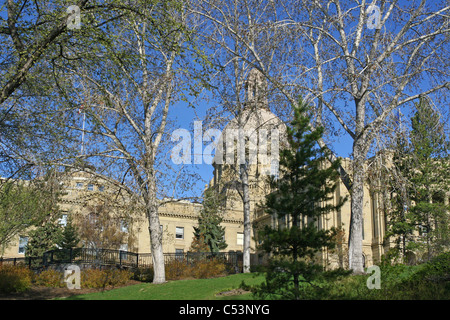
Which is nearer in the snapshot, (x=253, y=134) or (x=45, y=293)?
(x=45, y=293)

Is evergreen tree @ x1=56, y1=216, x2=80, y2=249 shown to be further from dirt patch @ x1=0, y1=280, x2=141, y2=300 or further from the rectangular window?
dirt patch @ x1=0, y1=280, x2=141, y2=300

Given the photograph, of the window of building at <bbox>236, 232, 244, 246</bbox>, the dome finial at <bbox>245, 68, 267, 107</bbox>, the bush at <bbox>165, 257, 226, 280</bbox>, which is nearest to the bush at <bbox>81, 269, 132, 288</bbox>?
the bush at <bbox>165, 257, 226, 280</bbox>

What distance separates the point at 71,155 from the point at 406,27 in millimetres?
15135

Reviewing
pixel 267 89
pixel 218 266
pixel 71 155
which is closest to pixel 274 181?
pixel 267 89

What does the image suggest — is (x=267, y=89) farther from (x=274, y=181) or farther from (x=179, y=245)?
(x=179, y=245)

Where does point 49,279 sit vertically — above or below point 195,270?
below

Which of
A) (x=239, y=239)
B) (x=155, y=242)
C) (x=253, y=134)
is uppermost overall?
(x=253, y=134)

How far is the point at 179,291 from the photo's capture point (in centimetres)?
1891

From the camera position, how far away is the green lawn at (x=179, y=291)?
1747 centimetres

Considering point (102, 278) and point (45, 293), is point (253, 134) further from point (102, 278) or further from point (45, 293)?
point (45, 293)

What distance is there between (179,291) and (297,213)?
7.46m

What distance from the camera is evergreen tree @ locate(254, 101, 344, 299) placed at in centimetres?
1295

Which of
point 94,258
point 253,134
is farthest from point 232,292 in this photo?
point 94,258

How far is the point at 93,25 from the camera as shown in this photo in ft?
52.4
